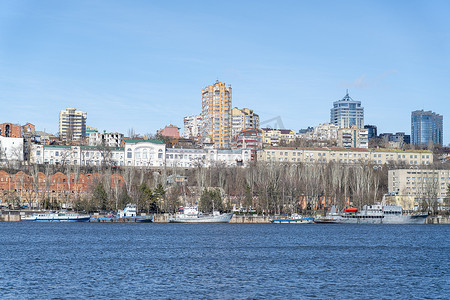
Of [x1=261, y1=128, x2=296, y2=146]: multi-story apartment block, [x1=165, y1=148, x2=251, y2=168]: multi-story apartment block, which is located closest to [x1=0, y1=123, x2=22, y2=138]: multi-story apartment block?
[x1=165, y1=148, x2=251, y2=168]: multi-story apartment block

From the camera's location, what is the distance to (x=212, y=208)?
88.3 meters

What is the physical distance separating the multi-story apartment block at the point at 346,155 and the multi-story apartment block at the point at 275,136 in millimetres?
38575

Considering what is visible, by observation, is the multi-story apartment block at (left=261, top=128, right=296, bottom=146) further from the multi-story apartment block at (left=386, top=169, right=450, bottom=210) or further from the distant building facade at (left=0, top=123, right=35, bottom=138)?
the multi-story apartment block at (left=386, top=169, right=450, bottom=210)

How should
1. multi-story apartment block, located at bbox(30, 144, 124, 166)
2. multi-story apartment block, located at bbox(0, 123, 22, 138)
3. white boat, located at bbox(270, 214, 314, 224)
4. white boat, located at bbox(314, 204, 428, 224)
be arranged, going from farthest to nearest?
multi-story apartment block, located at bbox(0, 123, 22, 138)
multi-story apartment block, located at bbox(30, 144, 124, 166)
white boat, located at bbox(314, 204, 428, 224)
white boat, located at bbox(270, 214, 314, 224)

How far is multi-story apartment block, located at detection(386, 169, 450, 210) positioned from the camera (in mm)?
104062

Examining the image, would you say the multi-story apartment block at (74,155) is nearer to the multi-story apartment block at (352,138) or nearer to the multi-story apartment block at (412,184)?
the multi-story apartment block at (412,184)

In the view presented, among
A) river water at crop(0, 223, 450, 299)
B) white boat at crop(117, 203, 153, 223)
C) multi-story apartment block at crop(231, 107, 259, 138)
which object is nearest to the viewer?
river water at crop(0, 223, 450, 299)

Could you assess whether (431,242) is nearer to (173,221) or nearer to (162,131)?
(173,221)

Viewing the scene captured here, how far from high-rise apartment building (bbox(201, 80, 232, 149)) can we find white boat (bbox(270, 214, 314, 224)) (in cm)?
8753

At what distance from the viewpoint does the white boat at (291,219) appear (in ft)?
280

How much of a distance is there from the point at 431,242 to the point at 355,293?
30203 mm

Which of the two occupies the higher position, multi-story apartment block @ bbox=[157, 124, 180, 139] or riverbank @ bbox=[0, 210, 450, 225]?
multi-story apartment block @ bbox=[157, 124, 180, 139]

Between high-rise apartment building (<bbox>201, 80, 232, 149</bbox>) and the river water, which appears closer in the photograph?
the river water

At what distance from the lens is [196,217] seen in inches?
3383
